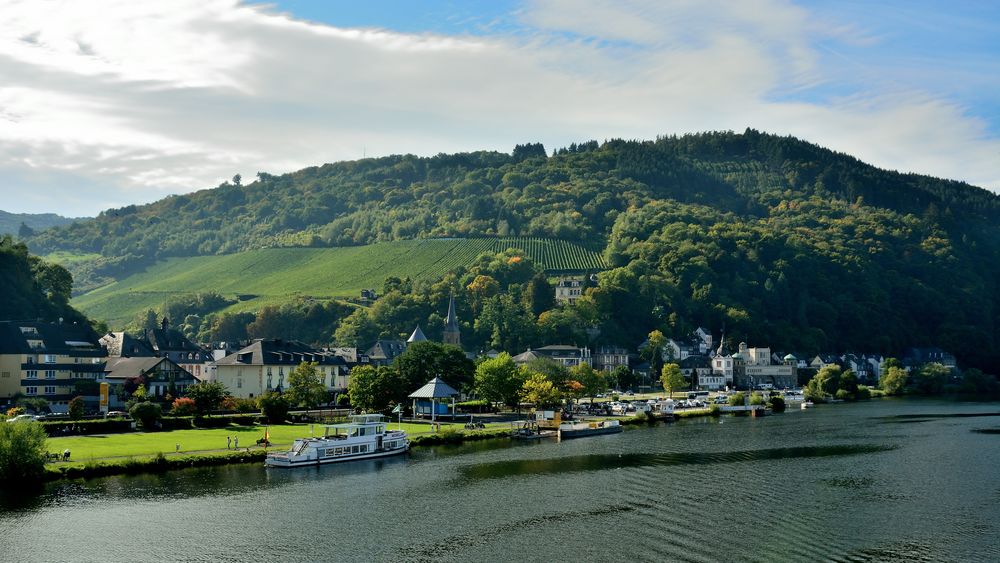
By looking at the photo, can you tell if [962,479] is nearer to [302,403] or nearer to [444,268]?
[302,403]

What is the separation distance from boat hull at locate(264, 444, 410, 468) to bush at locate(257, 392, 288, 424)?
599 inches

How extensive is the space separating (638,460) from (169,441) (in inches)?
1258

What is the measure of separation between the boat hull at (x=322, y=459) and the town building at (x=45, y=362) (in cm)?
3285

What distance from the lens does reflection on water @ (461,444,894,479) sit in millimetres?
57653

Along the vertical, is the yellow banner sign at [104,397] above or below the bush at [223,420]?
above

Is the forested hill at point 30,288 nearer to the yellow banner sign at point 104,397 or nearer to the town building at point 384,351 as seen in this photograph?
the yellow banner sign at point 104,397

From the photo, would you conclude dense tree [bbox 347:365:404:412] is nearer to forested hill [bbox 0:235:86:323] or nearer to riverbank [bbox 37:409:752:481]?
riverbank [bbox 37:409:752:481]

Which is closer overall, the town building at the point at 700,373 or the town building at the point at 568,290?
the town building at the point at 700,373

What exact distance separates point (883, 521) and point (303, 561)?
26373mm

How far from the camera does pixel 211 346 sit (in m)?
137

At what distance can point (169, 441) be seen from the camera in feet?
207

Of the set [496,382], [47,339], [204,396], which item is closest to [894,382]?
[496,382]

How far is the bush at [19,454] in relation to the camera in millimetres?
48750

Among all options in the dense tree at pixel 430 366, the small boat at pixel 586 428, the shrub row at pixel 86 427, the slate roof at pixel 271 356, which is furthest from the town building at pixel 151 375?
the small boat at pixel 586 428
